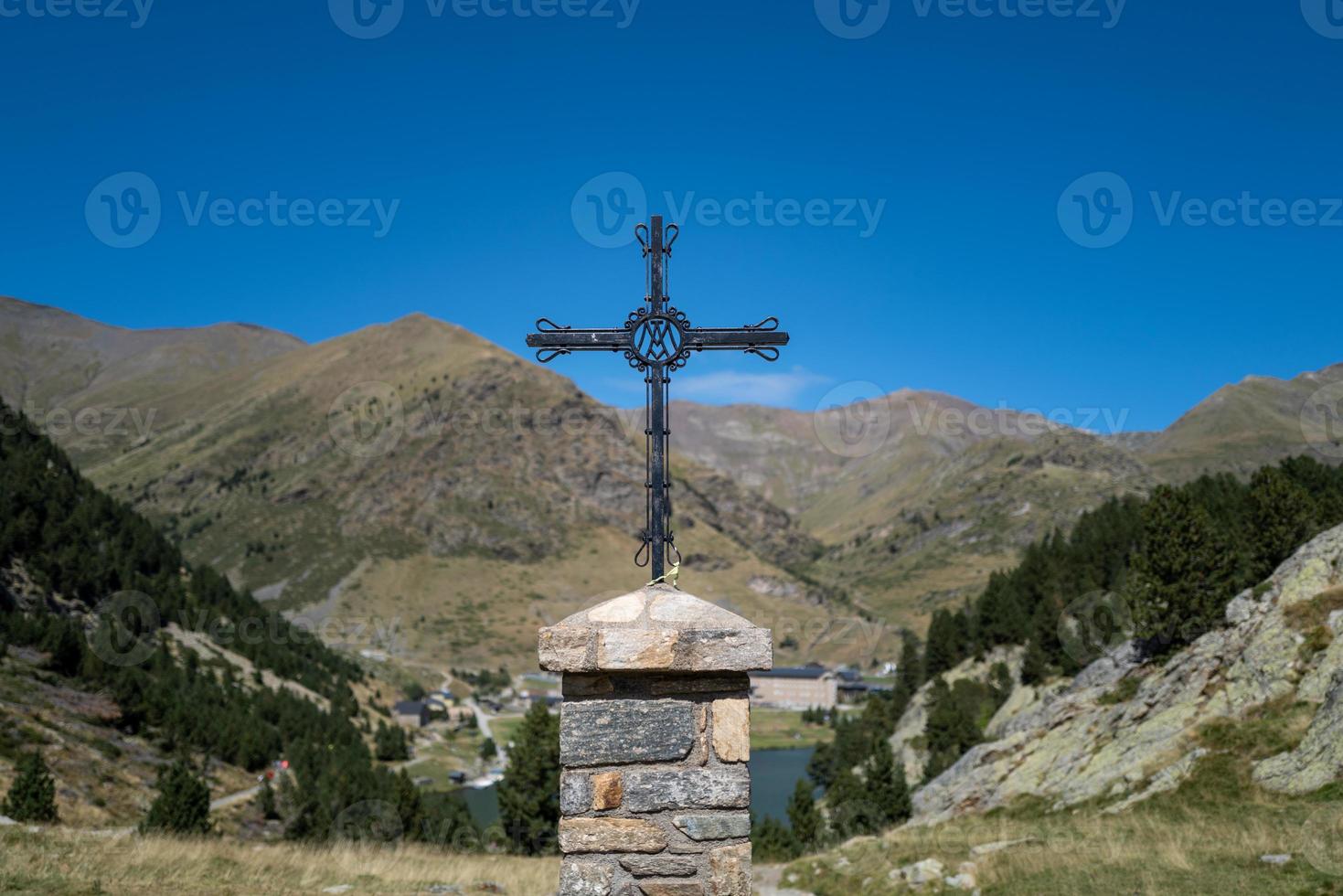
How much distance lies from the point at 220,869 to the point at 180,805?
1657 centimetres

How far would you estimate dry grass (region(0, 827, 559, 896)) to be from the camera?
1077 cm

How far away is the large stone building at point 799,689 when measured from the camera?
13350cm

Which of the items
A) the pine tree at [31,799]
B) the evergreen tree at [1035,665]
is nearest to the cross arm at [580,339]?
the pine tree at [31,799]

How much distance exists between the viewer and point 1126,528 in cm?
5581

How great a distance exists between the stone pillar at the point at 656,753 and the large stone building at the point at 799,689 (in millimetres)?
132120

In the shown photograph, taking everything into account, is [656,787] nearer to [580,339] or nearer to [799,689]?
[580,339]

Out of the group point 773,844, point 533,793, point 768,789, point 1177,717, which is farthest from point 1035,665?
point 768,789

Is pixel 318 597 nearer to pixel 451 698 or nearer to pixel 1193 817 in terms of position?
pixel 451 698

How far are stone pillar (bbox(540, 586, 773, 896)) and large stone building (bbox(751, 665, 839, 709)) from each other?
132120 millimetres

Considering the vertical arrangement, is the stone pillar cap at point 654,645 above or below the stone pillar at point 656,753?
above

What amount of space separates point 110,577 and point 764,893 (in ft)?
199

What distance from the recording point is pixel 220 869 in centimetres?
1244

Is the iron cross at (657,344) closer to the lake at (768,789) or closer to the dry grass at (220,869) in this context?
A: the dry grass at (220,869)

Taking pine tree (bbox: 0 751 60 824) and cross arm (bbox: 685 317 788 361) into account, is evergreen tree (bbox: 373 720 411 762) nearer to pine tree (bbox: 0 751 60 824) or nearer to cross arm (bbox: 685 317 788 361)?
pine tree (bbox: 0 751 60 824)
